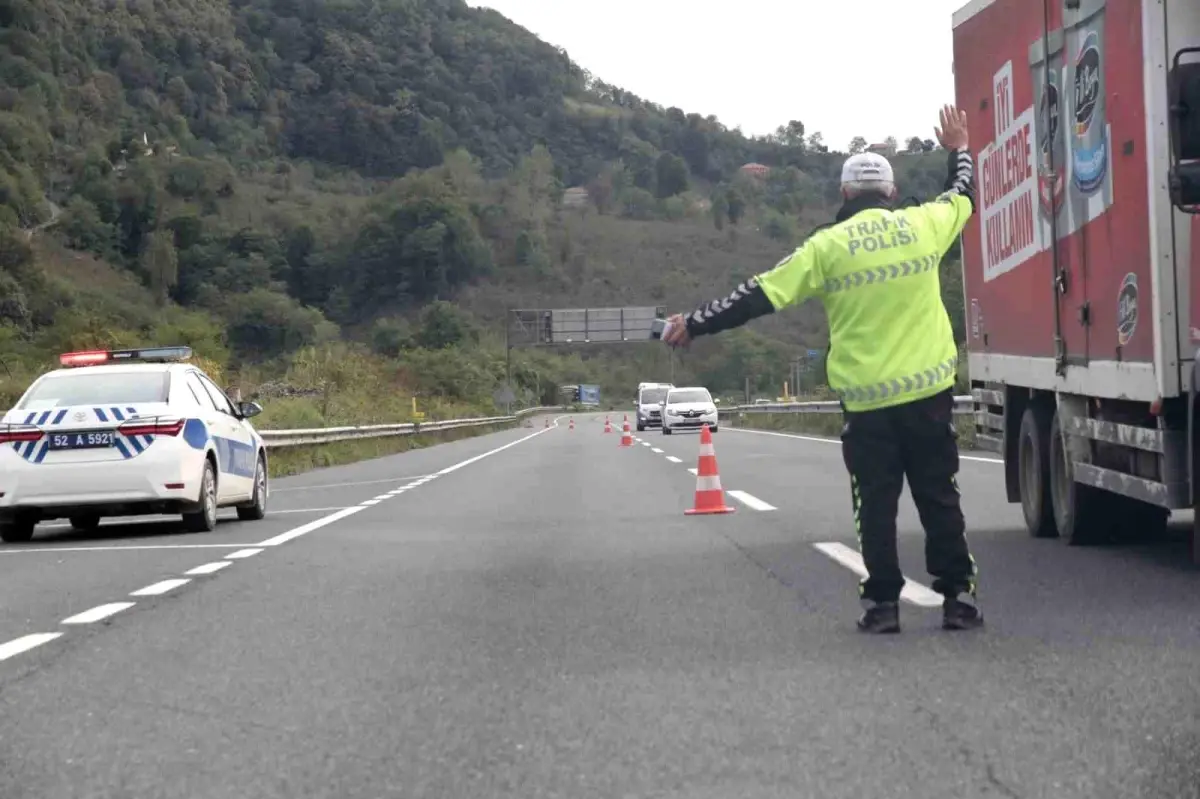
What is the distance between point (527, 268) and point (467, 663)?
16003 cm

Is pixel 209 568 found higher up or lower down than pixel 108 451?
lower down

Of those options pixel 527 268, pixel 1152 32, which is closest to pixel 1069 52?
pixel 1152 32

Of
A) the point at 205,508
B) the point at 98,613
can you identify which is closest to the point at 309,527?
Result: the point at 205,508

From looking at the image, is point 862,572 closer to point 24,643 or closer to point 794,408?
point 24,643

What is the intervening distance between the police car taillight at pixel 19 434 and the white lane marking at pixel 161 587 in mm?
4103

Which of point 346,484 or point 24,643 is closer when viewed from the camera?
point 24,643

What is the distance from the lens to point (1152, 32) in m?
8.44

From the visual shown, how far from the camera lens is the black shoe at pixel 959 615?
7.42 metres

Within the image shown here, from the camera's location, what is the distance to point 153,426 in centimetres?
1446

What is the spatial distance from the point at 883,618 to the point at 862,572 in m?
2.33

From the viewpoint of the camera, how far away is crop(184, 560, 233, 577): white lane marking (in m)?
11.1

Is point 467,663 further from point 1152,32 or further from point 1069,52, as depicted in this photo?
point 1069,52

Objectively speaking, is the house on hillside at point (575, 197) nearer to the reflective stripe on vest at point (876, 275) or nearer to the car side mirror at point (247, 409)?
the car side mirror at point (247, 409)

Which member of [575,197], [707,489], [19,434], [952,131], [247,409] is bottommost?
[707,489]
